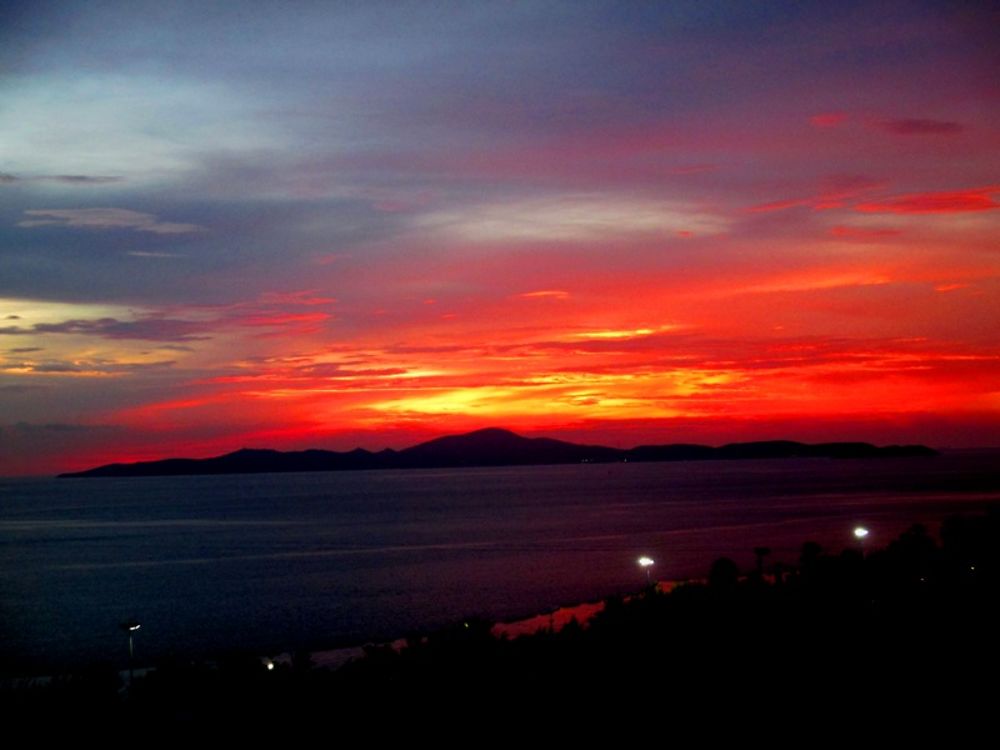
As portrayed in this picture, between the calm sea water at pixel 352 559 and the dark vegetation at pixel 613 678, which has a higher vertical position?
the dark vegetation at pixel 613 678

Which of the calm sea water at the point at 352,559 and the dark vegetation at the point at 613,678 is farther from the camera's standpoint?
the calm sea water at the point at 352,559

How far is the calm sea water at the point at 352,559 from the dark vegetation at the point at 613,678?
23.0 meters

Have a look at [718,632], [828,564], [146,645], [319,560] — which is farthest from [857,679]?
[319,560]

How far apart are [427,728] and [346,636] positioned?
27361 millimetres

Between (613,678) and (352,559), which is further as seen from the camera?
(352,559)

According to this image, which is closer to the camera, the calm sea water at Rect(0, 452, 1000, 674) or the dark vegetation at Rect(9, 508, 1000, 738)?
the dark vegetation at Rect(9, 508, 1000, 738)

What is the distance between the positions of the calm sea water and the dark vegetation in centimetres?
2302

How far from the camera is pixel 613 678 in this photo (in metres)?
13.8

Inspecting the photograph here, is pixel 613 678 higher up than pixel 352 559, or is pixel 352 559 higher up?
pixel 613 678

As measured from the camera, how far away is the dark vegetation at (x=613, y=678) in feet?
39.8

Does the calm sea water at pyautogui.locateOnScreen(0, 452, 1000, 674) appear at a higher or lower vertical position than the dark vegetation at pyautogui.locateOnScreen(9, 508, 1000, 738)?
lower

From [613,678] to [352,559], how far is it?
173 feet

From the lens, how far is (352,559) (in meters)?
64.5

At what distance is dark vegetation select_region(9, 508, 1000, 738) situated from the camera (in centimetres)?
1214
